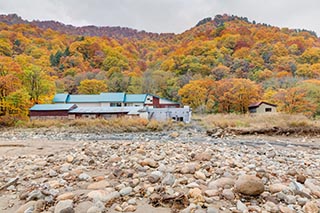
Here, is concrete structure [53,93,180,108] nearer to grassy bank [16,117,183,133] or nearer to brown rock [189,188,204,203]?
grassy bank [16,117,183,133]

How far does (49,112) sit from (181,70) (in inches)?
1170

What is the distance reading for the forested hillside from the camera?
82.2 feet

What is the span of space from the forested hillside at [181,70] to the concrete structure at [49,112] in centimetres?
205

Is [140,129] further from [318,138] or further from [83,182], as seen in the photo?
[83,182]

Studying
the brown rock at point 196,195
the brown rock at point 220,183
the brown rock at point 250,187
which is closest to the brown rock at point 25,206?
the brown rock at point 196,195

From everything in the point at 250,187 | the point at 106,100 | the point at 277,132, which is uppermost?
the point at 250,187

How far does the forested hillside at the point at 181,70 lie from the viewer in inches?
987

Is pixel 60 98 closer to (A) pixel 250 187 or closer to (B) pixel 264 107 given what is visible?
(B) pixel 264 107

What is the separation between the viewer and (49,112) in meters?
25.3

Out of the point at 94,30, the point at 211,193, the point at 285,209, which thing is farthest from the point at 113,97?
the point at 94,30

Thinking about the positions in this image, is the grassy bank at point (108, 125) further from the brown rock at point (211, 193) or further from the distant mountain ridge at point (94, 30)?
the distant mountain ridge at point (94, 30)

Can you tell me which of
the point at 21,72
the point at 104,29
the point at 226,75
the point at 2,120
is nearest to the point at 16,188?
the point at 2,120

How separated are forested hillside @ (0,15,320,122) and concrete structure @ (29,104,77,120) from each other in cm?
205

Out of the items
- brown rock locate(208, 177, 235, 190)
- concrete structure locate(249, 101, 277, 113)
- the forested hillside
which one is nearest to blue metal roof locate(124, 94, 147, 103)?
the forested hillside
